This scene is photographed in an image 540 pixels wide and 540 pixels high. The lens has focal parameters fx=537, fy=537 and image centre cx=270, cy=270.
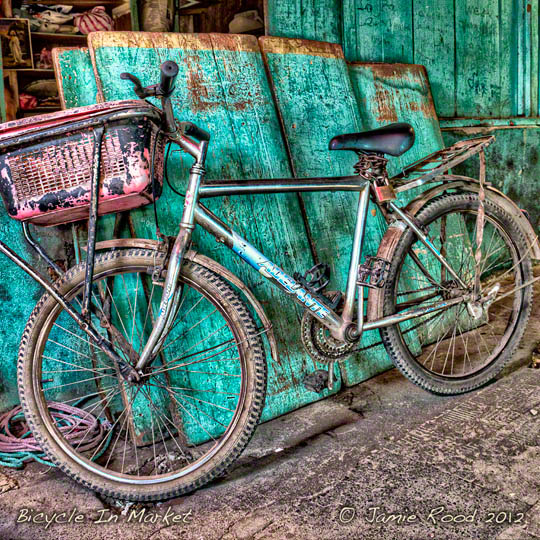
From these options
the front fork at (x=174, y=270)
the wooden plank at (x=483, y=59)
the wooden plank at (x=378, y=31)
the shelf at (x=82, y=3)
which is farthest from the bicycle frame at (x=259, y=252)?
the shelf at (x=82, y=3)

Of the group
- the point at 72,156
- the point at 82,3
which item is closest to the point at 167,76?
the point at 72,156

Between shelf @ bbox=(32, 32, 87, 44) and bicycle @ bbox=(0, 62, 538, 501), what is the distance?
3551mm

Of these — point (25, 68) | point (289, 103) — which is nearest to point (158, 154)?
point (289, 103)

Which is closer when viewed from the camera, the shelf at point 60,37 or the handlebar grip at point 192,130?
the handlebar grip at point 192,130

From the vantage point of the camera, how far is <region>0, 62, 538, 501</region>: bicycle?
196 cm

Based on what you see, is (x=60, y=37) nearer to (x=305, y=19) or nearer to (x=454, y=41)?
(x=305, y=19)

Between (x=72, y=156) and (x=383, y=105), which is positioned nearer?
(x=72, y=156)

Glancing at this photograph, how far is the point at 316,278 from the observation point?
2268 mm

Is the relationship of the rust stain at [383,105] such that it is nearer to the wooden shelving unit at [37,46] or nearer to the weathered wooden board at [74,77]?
the weathered wooden board at [74,77]

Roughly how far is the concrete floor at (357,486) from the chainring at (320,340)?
365 millimetres

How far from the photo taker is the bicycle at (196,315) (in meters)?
1.96

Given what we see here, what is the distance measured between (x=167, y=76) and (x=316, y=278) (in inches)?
39.9

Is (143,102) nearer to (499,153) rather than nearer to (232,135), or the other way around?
(232,135)

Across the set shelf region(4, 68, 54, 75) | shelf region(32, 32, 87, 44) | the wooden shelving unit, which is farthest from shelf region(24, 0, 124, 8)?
shelf region(4, 68, 54, 75)
